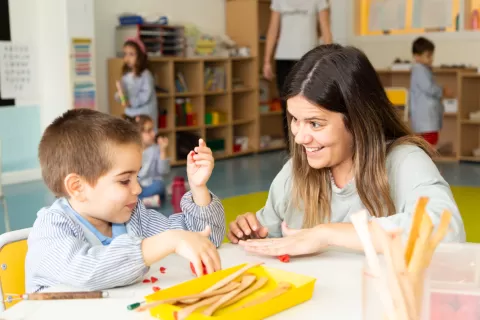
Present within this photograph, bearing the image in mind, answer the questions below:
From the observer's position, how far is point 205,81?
283 inches

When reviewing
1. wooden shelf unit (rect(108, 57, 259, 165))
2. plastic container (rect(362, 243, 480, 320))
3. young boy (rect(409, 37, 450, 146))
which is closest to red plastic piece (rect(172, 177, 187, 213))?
wooden shelf unit (rect(108, 57, 259, 165))

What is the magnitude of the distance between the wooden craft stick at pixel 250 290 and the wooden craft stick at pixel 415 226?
35 centimetres

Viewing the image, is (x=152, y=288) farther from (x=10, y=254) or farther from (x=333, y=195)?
(x=333, y=195)

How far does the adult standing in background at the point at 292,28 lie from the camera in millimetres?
5449

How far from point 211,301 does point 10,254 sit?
61 centimetres

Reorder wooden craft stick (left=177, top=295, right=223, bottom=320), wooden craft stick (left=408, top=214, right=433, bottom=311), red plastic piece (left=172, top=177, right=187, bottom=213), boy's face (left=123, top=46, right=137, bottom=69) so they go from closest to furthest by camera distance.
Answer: wooden craft stick (left=408, top=214, right=433, bottom=311) < wooden craft stick (left=177, top=295, right=223, bottom=320) < red plastic piece (left=172, top=177, right=187, bottom=213) < boy's face (left=123, top=46, right=137, bottom=69)

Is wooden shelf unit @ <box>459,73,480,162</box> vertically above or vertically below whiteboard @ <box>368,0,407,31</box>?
below

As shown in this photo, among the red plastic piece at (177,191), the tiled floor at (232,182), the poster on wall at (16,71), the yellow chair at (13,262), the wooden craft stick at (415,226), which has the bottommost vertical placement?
the tiled floor at (232,182)

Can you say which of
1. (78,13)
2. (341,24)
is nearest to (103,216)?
(78,13)

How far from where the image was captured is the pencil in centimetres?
103

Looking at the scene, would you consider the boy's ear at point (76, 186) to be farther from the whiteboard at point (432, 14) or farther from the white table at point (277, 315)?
the whiteboard at point (432, 14)

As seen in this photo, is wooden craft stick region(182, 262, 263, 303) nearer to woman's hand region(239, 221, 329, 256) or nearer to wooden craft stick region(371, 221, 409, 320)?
woman's hand region(239, 221, 329, 256)

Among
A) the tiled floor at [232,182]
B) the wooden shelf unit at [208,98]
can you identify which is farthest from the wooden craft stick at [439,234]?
the wooden shelf unit at [208,98]

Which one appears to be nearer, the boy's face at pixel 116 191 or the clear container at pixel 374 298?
the clear container at pixel 374 298
